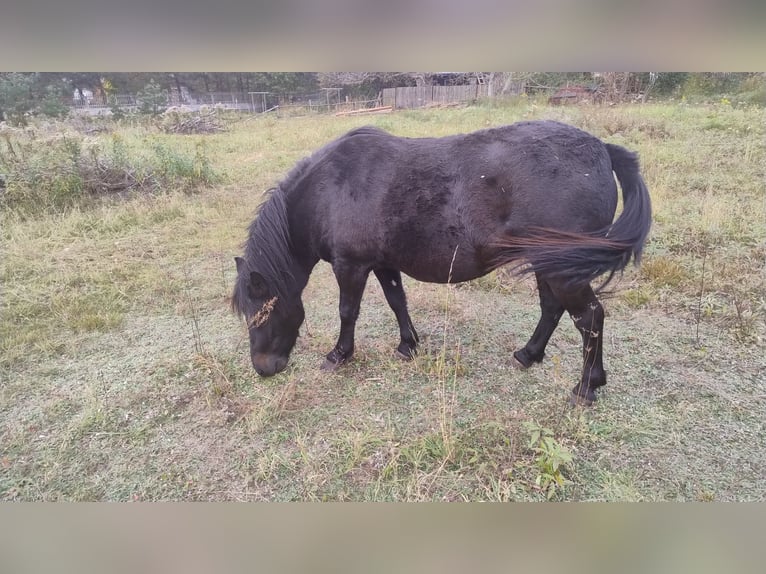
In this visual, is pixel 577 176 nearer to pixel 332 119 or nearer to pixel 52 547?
pixel 52 547

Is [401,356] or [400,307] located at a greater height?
[400,307]

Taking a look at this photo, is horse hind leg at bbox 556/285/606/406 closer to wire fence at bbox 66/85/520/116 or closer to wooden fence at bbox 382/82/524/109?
wooden fence at bbox 382/82/524/109

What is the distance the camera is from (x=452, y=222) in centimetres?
268

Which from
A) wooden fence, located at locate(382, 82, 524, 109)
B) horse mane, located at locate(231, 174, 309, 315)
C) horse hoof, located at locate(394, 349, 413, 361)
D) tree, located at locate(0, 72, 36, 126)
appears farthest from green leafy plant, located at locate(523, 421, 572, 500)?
tree, located at locate(0, 72, 36, 126)

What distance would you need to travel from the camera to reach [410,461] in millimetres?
2398

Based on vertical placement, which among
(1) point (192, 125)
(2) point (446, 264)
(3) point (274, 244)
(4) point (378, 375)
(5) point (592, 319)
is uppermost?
(1) point (192, 125)

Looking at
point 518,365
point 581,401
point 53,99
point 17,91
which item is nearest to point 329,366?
point 518,365

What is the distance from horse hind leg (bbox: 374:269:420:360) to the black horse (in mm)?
135

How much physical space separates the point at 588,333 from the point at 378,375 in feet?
5.24

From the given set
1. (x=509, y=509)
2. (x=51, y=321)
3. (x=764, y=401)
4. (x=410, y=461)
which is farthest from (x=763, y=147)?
(x=51, y=321)

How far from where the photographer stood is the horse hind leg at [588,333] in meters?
2.65

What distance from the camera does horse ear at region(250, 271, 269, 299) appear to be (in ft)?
9.43

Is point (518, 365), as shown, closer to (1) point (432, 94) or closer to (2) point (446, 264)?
(2) point (446, 264)

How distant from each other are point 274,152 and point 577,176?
591 centimetres
